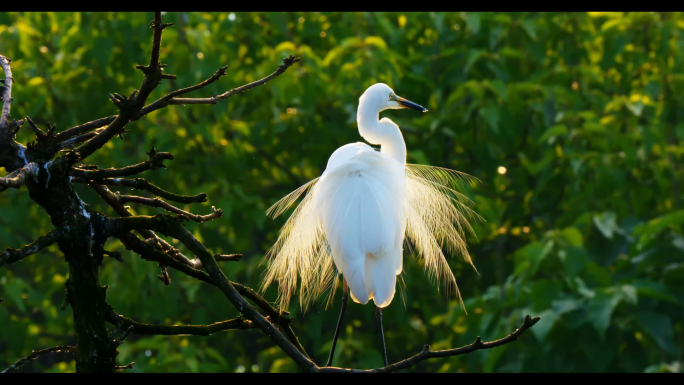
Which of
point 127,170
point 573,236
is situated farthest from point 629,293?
point 127,170

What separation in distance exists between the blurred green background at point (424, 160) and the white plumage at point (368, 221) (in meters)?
2.16

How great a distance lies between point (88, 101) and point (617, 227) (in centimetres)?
433

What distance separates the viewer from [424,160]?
509 centimetres

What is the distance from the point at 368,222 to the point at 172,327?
152 centimetres

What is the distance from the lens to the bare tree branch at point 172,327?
3.90 ft

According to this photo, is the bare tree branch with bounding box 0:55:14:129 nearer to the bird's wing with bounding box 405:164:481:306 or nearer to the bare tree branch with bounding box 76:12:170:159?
the bare tree branch with bounding box 76:12:170:159

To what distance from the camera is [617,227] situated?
5.71 meters

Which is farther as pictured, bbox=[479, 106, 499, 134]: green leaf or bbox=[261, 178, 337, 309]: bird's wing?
bbox=[479, 106, 499, 134]: green leaf

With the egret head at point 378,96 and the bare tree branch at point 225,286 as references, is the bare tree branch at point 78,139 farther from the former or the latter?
the egret head at point 378,96

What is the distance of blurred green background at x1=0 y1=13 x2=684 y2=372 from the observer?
5.34 meters

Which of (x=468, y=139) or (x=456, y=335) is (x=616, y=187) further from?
(x=456, y=335)

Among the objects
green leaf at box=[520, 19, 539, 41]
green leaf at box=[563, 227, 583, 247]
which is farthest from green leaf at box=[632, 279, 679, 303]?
green leaf at box=[520, 19, 539, 41]

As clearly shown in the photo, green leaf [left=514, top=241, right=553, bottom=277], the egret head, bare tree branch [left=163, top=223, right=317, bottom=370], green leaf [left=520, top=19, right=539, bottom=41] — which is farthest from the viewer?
green leaf [left=520, top=19, right=539, bottom=41]
